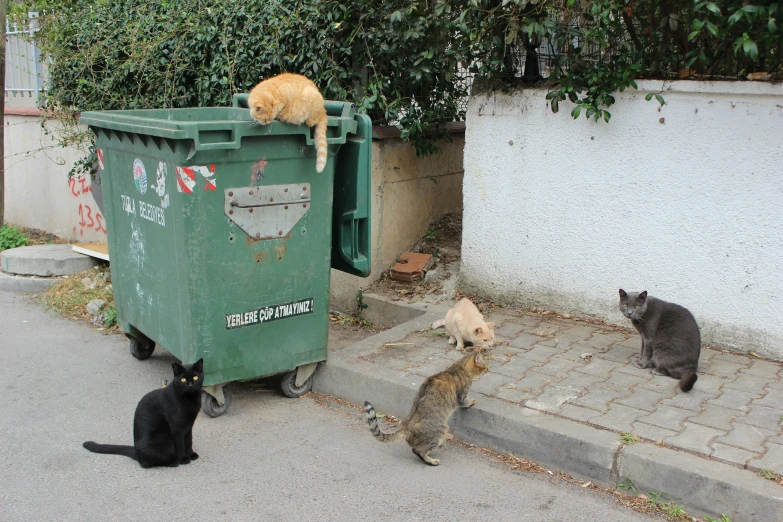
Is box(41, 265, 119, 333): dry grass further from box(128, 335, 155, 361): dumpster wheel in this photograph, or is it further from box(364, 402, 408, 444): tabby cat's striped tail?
box(364, 402, 408, 444): tabby cat's striped tail

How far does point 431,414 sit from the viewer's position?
3.57 meters

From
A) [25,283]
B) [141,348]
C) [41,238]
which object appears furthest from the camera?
[41,238]

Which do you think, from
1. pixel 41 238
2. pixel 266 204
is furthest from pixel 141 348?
pixel 41 238

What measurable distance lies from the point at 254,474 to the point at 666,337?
8.07ft

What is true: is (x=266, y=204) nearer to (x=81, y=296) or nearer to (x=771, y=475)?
(x=771, y=475)

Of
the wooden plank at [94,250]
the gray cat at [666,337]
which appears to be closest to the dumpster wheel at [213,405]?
the gray cat at [666,337]

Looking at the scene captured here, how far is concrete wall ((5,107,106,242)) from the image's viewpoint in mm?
8477

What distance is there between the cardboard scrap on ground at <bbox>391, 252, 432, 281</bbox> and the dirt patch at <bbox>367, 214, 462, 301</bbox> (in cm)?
5

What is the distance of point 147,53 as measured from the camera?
23.5ft

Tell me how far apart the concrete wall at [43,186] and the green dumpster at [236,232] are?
4.07 meters

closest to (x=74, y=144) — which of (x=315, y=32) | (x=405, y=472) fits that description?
(x=315, y=32)

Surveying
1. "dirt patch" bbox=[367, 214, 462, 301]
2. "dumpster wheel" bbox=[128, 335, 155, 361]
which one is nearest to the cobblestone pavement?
"dirt patch" bbox=[367, 214, 462, 301]

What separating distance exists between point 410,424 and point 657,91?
8.91 ft

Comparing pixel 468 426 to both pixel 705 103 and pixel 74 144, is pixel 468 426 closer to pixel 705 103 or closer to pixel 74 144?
pixel 705 103
